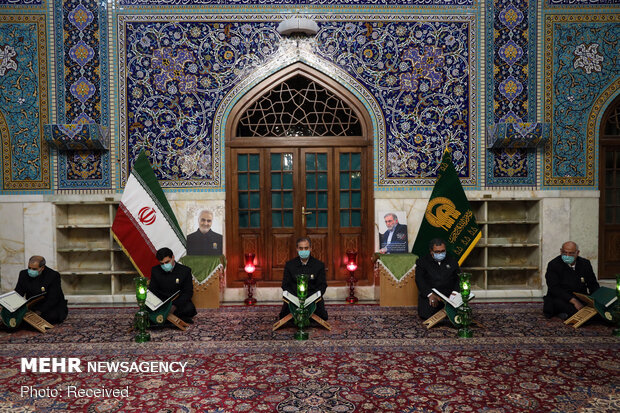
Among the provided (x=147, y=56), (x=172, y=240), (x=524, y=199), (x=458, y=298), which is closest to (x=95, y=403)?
(x=172, y=240)

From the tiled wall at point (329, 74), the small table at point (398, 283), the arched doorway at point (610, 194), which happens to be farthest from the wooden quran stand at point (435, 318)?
the arched doorway at point (610, 194)

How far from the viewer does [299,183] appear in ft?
22.6

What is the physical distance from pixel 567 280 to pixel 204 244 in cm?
429

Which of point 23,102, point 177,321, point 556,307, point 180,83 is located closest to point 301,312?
point 177,321

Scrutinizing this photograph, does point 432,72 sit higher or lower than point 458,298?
higher

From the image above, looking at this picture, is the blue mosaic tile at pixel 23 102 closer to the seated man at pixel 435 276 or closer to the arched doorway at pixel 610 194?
the seated man at pixel 435 276

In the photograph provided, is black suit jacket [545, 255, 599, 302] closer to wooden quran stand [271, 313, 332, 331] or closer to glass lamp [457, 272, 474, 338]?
glass lamp [457, 272, 474, 338]

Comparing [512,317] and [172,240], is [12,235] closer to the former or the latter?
[172,240]

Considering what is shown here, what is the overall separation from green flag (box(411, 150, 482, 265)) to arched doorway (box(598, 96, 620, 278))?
2.01 metres

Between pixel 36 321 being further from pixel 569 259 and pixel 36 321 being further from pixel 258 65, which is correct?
pixel 569 259

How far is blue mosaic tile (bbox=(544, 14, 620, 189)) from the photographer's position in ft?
22.0

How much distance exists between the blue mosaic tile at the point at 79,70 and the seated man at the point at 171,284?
2.05m

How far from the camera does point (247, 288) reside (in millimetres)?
6734

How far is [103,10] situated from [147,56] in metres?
0.78
